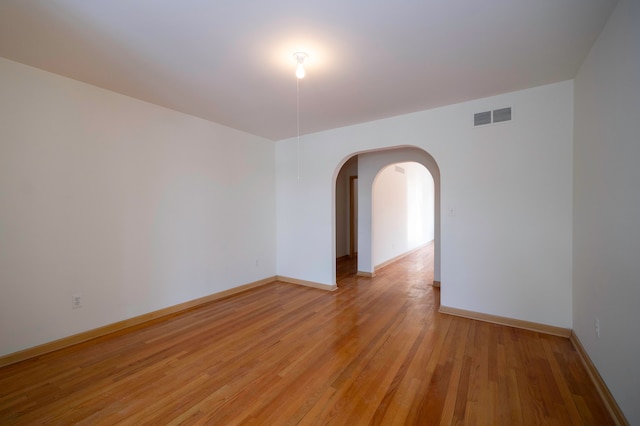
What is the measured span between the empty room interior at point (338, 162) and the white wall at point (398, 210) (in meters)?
1.80

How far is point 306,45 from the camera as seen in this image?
207cm

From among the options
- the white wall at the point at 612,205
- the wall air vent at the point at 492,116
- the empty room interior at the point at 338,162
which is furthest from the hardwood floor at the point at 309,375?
the wall air vent at the point at 492,116

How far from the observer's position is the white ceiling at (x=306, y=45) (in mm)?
1701

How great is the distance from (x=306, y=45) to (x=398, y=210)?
5.34 metres

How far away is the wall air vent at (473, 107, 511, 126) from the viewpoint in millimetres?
2959

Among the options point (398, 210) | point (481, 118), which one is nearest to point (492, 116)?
point (481, 118)

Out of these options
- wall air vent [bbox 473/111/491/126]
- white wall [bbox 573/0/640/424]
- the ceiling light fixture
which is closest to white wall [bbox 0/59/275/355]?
the ceiling light fixture

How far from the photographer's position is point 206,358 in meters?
2.36

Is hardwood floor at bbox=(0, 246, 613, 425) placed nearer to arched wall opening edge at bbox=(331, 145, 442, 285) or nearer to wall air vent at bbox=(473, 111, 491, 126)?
arched wall opening edge at bbox=(331, 145, 442, 285)

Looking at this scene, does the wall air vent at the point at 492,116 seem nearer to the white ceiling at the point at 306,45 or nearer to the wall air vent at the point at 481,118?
the wall air vent at the point at 481,118

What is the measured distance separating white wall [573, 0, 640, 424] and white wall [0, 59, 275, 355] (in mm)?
4164

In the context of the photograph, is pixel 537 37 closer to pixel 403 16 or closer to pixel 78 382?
pixel 403 16

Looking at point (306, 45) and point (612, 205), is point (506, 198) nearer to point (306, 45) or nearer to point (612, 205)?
point (612, 205)

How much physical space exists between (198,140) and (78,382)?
9.56 ft
